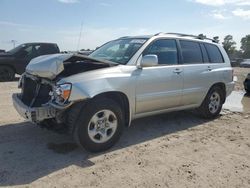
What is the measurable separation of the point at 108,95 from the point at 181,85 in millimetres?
1803

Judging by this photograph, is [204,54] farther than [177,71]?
Yes

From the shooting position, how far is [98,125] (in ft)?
15.9

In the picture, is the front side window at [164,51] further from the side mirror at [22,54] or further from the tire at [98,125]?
the side mirror at [22,54]

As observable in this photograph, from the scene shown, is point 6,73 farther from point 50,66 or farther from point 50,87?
point 50,66

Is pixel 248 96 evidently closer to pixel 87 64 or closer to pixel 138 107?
pixel 138 107

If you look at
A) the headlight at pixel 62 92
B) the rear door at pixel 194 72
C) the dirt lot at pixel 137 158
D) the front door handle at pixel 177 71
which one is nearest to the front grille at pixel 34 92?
the headlight at pixel 62 92

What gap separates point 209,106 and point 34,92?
3.94 metres

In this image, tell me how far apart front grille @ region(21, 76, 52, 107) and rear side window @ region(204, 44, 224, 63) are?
3.90 metres

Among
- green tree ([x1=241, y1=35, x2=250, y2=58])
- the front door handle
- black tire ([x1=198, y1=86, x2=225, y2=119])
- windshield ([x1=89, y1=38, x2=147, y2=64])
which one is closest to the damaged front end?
windshield ([x1=89, y1=38, x2=147, y2=64])

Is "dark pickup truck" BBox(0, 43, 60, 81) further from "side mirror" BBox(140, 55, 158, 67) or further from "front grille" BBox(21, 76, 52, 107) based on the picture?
"side mirror" BBox(140, 55, 158, 67)

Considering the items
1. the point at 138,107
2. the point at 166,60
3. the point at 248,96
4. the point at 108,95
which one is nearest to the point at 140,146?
the point at 138,107

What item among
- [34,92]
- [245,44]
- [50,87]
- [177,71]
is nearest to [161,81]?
[177,71]

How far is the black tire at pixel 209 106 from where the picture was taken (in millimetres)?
7098

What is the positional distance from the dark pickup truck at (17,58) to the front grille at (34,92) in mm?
9078
